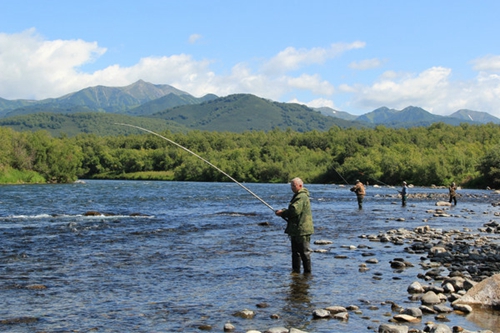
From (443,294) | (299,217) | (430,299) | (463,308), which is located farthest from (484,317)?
(299,217)

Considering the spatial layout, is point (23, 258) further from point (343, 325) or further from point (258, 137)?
point (258, 137)

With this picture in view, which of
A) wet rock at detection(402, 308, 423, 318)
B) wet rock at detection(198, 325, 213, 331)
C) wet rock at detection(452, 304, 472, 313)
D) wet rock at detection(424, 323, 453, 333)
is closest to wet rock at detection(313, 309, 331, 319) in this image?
wet rock at detection(402, 308, 423, 318)

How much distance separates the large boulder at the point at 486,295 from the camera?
9.72 m

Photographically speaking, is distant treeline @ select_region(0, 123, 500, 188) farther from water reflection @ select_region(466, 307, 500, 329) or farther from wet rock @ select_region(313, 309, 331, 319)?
wet rock @ select_region(313, 309, 331, 319)

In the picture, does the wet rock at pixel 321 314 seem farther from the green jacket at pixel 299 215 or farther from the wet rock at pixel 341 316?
the green jacket at pixel 299 215

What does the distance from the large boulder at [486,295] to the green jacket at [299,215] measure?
3.57 m

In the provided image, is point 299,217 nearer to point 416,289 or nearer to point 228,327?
point 416,289

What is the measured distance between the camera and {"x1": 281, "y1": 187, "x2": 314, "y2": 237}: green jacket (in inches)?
468

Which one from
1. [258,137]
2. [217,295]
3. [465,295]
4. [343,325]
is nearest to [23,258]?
[217,295]

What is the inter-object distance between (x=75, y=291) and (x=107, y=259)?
4.15 meters

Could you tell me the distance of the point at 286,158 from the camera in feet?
443

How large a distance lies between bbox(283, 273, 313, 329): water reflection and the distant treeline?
59.9 meters

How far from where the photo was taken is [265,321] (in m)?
9.01

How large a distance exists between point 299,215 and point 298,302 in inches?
91.6
